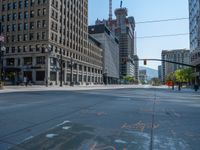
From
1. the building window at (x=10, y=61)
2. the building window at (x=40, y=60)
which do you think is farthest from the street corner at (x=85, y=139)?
the building window at (x=10, y=61)

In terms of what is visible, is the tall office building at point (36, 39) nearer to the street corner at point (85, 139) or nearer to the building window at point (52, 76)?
the building window at point (52, 76)

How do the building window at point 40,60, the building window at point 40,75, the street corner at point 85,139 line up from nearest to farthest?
the street corner at point 85,139 → the building window at point 40,60 → the building window at point 40,75

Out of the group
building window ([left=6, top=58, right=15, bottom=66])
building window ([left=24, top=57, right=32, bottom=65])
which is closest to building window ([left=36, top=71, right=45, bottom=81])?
building window ([left=24, top=57, right=32, bottom=65])

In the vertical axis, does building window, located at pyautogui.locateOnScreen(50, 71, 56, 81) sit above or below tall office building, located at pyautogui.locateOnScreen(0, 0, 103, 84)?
below

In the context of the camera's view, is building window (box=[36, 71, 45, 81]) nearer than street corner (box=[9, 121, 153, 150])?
No

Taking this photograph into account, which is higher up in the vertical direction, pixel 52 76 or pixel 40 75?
pixel 40 75

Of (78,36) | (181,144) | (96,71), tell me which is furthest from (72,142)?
(96,71)

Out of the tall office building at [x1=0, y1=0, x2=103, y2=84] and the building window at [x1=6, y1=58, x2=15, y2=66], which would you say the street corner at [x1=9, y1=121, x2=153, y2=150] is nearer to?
the tall office building at [x1=0, y1=0, x2=103, y2=84]

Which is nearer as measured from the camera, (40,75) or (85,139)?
(85,139)

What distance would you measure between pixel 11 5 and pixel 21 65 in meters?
20.7

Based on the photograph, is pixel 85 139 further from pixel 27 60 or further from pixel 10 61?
Answer: pixel 10 61

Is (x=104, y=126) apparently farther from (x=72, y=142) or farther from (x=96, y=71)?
(x=96, y=71)

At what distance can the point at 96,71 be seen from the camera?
10538 centimetres

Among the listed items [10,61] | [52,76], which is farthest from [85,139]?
[10,61]
